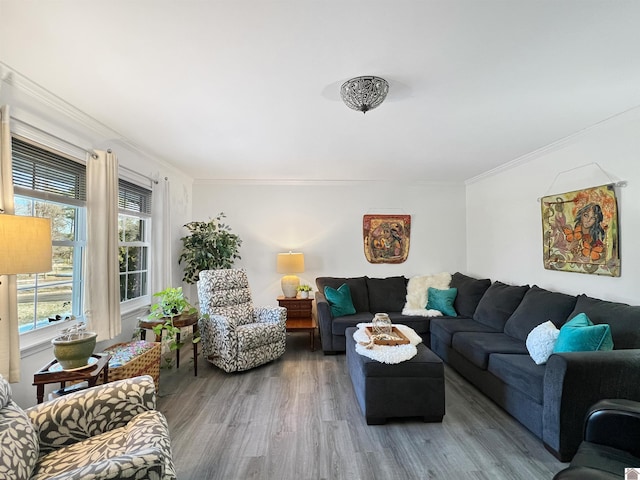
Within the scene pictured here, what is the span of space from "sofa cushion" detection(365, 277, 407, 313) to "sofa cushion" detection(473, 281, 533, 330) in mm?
1014

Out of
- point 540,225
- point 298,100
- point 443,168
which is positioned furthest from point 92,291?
point 540,225

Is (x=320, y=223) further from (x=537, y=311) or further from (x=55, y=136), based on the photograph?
(x=55, y=136)

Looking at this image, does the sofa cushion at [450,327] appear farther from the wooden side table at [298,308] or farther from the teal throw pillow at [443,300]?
the wooden side table at [298,308]

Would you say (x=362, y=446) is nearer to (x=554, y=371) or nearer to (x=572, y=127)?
(x=554, y=371)

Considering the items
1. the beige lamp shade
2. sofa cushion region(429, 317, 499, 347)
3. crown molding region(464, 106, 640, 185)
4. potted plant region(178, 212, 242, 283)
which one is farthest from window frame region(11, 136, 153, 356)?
crown molding region(464, 106, 640, 185)

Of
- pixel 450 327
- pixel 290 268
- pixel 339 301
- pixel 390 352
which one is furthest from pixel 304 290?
pixel 390 352

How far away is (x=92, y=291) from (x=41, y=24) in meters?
1.92

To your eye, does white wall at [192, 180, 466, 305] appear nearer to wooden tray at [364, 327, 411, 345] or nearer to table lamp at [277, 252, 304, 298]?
table lamp at [277, 252, 304, 298]

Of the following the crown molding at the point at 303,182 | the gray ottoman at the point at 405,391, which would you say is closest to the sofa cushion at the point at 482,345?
the gray ottoman at the point at 405,391

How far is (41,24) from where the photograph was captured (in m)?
1.46

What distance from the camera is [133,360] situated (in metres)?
2.43

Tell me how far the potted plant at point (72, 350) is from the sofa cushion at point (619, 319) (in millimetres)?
3614

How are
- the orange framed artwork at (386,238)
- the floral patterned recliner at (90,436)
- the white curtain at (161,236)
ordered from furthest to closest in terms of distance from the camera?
the orange framed artwork at (386,238) → the white curtain at (161,236) → the floral patterned recliner at (90,436)

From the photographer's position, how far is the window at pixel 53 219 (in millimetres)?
2146
